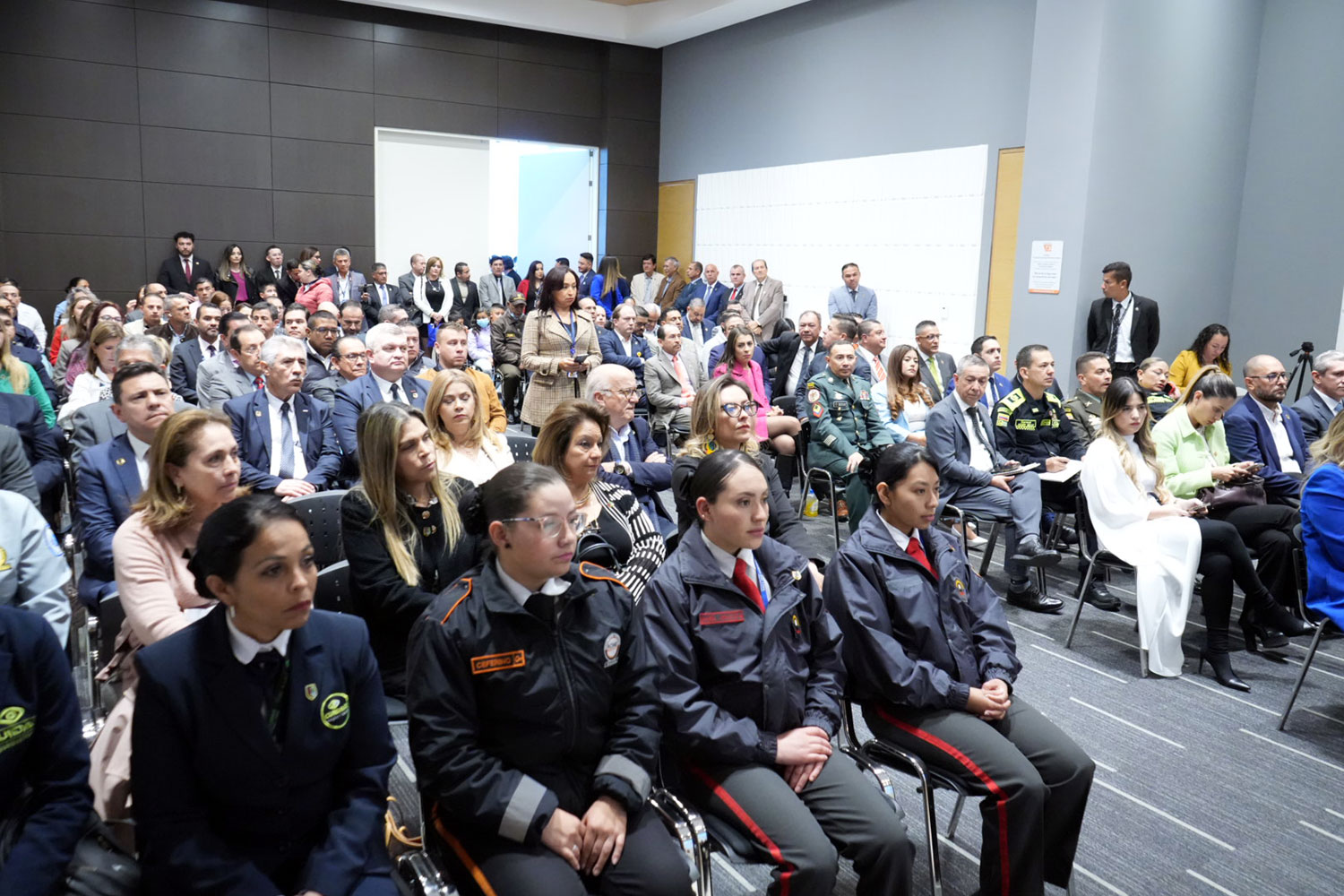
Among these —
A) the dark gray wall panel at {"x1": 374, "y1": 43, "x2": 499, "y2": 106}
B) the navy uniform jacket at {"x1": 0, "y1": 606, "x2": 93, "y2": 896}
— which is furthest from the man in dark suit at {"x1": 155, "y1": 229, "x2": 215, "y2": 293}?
the navy uniform jacket at {"x1": 0, "y1": 606, "x2": 93, "y2": 896}

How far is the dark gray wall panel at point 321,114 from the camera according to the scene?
12109 mm

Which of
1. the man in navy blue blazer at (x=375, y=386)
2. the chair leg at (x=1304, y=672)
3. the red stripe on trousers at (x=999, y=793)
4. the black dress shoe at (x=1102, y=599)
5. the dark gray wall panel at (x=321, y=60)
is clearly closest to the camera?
the red stripe on trousers at (x=999, y=793)

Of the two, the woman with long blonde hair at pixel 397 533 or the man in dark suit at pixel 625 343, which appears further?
the man in dark suit at pixel 625 343

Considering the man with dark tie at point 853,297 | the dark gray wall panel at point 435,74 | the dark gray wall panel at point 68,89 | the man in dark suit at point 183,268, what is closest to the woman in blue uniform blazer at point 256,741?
the man with dark tie at point 853,297

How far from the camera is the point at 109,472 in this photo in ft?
9.91

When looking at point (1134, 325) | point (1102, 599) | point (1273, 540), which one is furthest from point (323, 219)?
point (1273, 540)

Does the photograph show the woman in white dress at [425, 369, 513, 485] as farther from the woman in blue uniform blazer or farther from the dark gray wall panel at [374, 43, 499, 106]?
the dark gray wall panel at [374, 43, 499, 106]

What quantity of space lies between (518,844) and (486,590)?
499mm

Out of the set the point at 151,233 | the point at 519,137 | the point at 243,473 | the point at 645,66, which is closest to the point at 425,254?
the point at 519,137

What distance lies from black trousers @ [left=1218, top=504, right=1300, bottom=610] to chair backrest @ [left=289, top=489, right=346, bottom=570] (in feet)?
13.4

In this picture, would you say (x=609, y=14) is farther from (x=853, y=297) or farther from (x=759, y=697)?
(x=759, y=697)

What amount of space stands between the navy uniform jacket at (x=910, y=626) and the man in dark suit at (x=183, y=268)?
11.1 metres

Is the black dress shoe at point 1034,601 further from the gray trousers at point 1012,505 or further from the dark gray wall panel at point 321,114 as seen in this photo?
the dark gray wall panel at point 321,114

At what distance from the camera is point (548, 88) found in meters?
13.6
